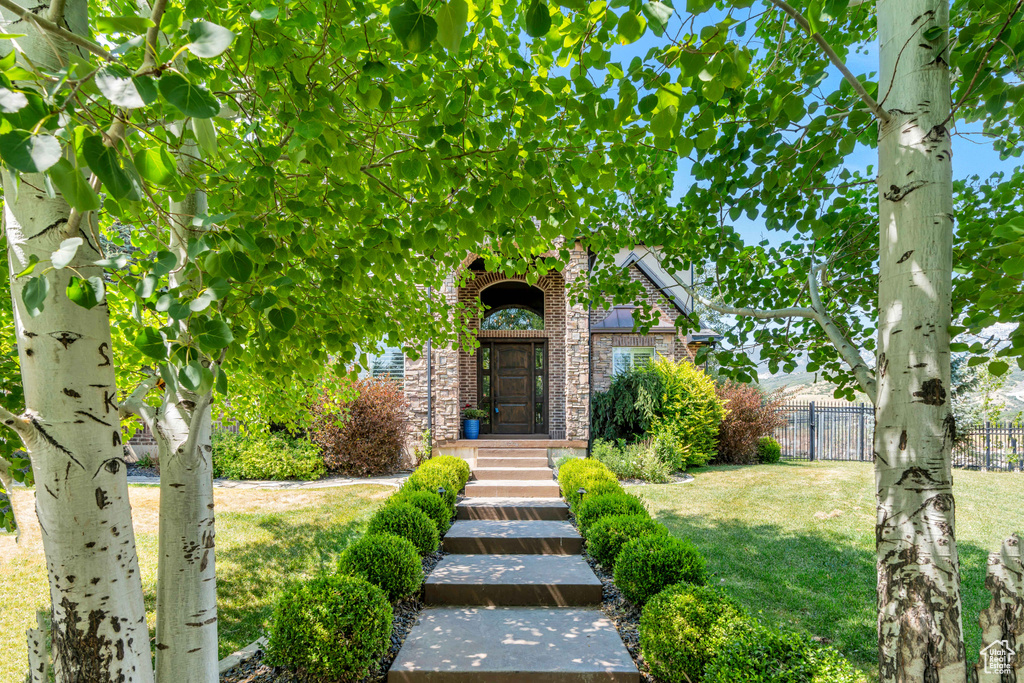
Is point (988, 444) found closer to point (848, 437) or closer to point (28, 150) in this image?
point (848, 437)

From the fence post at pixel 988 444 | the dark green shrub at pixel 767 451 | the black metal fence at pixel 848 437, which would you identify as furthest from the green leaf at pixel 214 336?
the fence post at pixel 988 444

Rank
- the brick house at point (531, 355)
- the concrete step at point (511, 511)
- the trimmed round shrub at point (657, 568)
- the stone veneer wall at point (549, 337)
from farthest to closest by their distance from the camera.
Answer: the stone veneer wall at point (549, 337) → the brick house at point (531, 355) → the concrete step at point (511, 511) → the trimmed round shrub at point (657, 568)

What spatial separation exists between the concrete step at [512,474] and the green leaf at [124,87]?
9172mm

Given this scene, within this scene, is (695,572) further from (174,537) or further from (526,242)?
(174,537)

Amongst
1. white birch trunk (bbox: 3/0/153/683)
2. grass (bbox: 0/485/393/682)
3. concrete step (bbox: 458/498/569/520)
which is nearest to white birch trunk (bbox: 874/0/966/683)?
white birch trunk (bbox: 3/0/153/683)

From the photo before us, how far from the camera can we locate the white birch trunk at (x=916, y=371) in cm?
165

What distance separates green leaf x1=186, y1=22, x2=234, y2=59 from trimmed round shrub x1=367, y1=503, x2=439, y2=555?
181 inches

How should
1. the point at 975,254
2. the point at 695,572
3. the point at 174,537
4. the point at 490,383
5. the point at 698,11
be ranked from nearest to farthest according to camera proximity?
1. the point at 698,11
2. the point at 174,537
3. the point at 975,254
4. the point at 695,572
5. the point at 490,383

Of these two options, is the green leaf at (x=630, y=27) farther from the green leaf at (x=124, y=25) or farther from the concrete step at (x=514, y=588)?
the concrete step at (x=514, y=588)

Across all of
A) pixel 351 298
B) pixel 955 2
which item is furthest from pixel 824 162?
pixel 351 298

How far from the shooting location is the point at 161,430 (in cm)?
269

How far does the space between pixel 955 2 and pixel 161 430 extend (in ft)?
16.7

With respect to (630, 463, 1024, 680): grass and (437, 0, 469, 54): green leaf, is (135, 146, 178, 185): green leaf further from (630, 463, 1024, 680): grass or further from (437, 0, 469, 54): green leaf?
(630, 463, 1024, 680): grass

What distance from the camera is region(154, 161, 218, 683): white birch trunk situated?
A: 249cm
